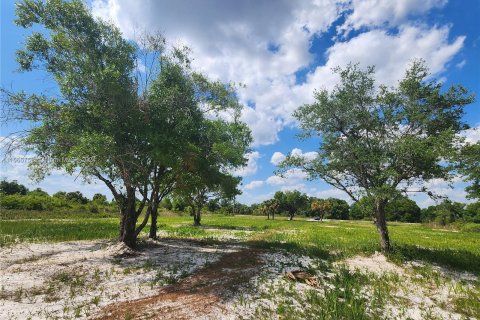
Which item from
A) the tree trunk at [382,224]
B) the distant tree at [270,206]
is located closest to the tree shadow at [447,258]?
the tree trunk at [382,224]

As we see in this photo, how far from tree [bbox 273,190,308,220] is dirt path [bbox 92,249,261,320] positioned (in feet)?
357

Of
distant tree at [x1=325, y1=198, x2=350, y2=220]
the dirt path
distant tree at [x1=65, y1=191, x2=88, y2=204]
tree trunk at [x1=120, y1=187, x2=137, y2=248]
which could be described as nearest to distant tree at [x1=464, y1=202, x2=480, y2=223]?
distant tree at [x1=325, y1=198, x2=350, y2=220]

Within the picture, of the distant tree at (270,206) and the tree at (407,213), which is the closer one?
the distant tree at (270,206)

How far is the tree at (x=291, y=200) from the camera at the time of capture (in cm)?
12336

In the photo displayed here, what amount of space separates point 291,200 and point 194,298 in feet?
375

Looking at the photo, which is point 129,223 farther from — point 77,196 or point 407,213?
point 407,213

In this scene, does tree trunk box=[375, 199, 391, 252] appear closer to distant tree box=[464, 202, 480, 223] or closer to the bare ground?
the bare ground

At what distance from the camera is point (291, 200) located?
123 meters

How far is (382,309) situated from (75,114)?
17824 millimetres

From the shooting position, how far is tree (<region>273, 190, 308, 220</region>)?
123 metres

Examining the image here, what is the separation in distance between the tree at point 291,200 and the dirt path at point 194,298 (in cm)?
10892

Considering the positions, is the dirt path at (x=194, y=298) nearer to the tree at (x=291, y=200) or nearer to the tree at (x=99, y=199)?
the tree at (x=99, y=199)

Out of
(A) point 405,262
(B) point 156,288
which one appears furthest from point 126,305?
(A) point 405,262

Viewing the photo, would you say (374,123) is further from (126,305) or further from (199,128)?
(126,305)
